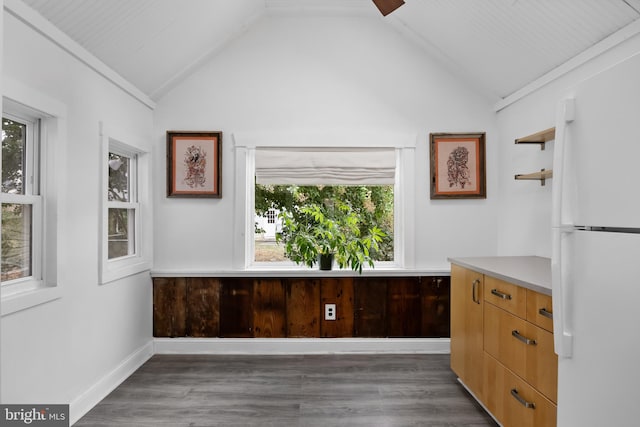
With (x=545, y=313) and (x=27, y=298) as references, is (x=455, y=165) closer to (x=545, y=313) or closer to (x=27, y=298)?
(x=545, y=313)

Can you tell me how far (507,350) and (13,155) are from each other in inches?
111

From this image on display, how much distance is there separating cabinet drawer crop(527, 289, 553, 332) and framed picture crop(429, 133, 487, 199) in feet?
6.04

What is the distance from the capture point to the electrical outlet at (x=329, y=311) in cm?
373

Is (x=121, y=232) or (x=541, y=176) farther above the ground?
(x=541, y=176)

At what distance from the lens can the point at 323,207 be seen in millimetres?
3930

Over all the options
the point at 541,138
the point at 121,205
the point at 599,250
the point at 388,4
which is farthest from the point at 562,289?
the point at 121,205

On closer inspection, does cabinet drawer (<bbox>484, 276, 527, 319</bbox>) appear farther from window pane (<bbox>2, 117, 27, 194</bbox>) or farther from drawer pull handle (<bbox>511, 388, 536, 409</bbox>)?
window pane (<bbox>2, 117, 27, 194</bbox>)

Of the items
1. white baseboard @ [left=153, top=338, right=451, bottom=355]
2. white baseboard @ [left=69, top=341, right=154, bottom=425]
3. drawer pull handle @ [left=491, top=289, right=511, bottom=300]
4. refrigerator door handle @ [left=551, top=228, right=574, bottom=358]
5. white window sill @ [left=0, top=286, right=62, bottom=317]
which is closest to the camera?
refrigerator door handle @ [left=551, top=228, right=574, bottom=358]

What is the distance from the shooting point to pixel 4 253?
7.02 feet

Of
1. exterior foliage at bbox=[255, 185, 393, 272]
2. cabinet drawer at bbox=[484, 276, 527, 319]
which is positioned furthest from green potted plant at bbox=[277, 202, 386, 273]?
cabinet drawer at bbox=[484, 276, 527, 319]

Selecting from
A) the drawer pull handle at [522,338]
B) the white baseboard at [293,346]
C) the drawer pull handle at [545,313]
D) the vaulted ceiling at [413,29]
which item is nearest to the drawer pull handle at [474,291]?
the drawer pull handle at [522,338]

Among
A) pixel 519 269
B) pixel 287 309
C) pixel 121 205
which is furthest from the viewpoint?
pixel 287 309

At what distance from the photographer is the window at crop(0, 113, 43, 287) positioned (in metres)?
2.16

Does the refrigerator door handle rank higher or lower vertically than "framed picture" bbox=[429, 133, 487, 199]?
lower
